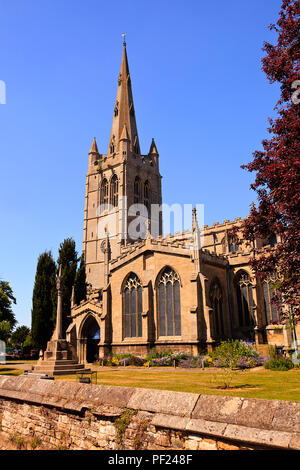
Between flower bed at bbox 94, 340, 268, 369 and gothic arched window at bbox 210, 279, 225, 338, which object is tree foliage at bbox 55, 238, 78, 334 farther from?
gothic arched window at bbox 210, 279, 225, 338

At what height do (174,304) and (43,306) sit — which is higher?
(43,306)

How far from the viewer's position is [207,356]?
25.8 m

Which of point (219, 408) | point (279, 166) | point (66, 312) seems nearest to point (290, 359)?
point (279, 166)

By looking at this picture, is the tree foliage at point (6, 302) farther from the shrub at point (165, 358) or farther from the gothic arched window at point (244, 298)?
the gothic arched window at point (244, 298)

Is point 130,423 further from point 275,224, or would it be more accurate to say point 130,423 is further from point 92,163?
point 92,163

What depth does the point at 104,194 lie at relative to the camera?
233ft

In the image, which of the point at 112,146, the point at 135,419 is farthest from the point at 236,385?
the point at 112,146

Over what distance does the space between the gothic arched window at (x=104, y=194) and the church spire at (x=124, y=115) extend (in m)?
7.43

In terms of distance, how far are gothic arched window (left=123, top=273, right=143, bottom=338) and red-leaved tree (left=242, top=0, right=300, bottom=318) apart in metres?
22.4

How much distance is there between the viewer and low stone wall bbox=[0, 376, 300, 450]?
5480 mm

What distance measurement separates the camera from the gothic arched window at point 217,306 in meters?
31.2

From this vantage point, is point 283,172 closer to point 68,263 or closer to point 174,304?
point 174,304

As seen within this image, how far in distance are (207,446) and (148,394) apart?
1782 millimetres

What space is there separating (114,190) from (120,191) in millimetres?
3147
